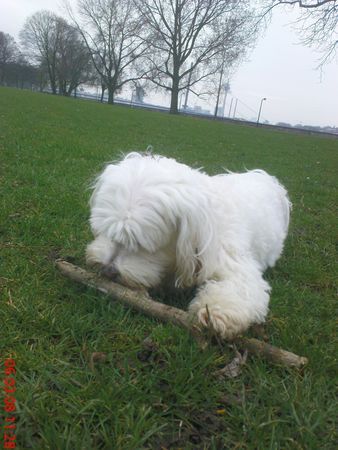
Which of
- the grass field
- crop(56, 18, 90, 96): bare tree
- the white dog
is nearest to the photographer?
the grass field

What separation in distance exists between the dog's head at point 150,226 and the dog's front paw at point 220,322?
407 mm

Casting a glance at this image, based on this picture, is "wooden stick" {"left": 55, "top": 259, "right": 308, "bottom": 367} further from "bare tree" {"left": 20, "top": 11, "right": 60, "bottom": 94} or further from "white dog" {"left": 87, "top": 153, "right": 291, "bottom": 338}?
"bare tree" {"left": 20, "top": 11, "right": 60, "bottom": 94}

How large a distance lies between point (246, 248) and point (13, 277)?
5.97 feet

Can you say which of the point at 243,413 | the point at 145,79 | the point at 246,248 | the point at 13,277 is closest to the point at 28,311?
the point at 13,277

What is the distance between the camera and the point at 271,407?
2.04 m

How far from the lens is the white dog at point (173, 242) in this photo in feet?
8.89

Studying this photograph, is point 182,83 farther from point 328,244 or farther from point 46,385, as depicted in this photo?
point 46,385

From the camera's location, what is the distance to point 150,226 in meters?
2.73

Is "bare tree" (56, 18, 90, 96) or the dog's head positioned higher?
"bare tree" (56, 18, 90, 96)

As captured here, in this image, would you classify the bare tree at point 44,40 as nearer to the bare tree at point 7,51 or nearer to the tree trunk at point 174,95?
the bare tree at point 7,51

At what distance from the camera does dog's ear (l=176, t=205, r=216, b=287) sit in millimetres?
2799

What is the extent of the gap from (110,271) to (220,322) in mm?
798

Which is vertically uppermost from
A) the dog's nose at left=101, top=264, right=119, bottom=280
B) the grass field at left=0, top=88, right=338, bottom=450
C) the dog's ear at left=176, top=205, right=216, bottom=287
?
the dog's ear at left=176, top=205, right=216, bottom=287
